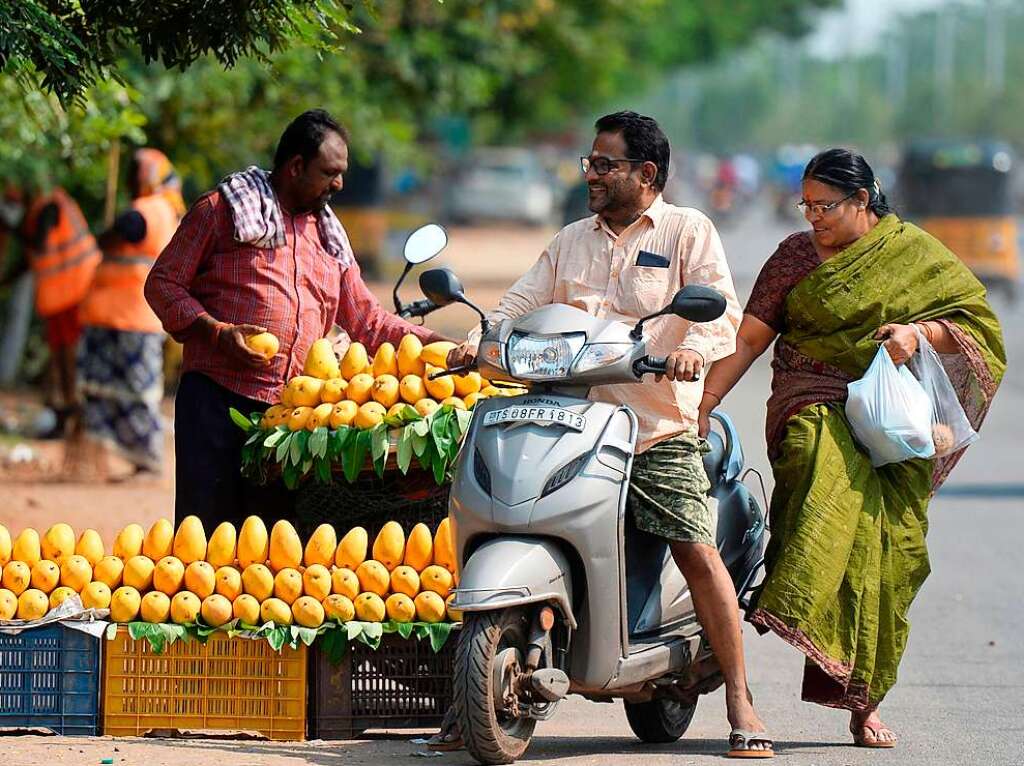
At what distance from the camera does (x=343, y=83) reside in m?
19.8

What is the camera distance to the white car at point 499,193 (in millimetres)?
54938

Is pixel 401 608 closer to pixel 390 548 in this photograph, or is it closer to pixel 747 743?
pixel 390 548

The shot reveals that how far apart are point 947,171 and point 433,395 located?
77.8ft

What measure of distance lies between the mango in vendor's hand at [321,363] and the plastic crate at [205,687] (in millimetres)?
964

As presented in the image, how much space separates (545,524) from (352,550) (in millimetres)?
899

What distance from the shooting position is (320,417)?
246 inches

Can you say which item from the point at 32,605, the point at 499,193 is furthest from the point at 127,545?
the point at 499,193

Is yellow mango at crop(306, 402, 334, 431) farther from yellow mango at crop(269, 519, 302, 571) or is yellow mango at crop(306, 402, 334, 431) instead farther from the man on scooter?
the man on scooter

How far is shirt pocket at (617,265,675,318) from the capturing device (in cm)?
572

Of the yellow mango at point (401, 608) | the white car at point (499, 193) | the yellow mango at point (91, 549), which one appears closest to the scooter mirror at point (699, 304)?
the yellow mango at point (401, 608)

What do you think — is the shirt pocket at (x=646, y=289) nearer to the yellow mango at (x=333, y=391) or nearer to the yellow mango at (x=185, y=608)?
the yellow mango at (x=333, y=391)

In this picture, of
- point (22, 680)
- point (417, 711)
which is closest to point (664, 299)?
point (417, 711)

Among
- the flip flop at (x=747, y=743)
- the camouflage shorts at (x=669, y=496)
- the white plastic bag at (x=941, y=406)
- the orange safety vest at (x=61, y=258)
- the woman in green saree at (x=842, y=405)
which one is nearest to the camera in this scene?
the camouflage shorts at (x=669, y=496)

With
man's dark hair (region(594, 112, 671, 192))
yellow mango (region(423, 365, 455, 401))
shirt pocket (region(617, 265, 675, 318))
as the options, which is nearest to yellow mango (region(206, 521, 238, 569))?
yellow mango (region(423, 365, 455, 401))
